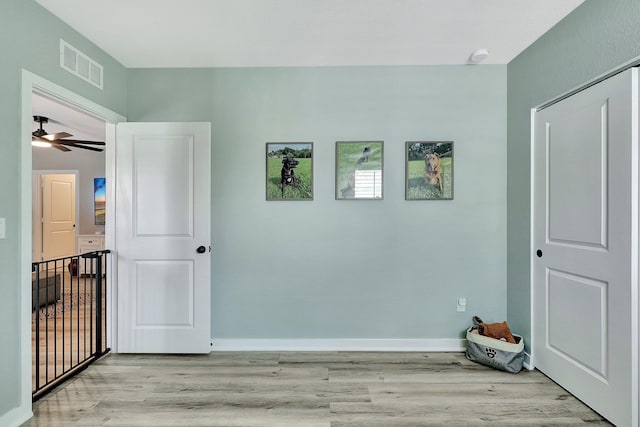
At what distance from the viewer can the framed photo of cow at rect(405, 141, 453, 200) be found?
111 inches

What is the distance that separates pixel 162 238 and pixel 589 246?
313 centimetres

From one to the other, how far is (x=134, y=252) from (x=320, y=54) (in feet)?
7.52

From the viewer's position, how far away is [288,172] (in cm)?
287

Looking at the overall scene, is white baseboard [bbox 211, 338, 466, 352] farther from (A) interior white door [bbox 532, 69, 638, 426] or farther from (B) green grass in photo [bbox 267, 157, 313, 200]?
(B) green grass in photo [bbox 267, 157, 313, 200]

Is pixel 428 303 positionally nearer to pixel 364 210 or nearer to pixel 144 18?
pixel 364 210

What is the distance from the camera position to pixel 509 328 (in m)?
2.71

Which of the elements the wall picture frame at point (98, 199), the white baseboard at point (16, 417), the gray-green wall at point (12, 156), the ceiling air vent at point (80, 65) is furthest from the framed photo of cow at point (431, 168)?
the wall picture frame at point (98, 199)

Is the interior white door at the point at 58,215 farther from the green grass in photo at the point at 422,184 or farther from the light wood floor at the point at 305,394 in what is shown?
the green grass in photo at the point at 422,184

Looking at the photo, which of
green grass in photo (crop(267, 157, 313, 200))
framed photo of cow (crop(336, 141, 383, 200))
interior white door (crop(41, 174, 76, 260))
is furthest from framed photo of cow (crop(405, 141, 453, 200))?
interior white door (crop(41, 174, 76, 260))

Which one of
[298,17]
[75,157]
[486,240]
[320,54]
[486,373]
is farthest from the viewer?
[75,157]

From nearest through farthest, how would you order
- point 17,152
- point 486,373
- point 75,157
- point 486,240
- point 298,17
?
1. point 17,152
2. point 298,17
3. point 486,373
4. point 486,240
5. point 75,157

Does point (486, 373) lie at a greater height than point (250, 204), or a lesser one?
lesser

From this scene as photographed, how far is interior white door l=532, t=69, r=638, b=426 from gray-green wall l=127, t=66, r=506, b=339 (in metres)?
0.45

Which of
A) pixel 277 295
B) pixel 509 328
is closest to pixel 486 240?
pixel 509 328
